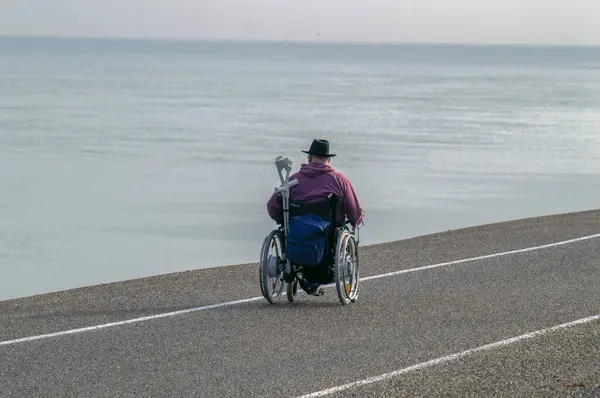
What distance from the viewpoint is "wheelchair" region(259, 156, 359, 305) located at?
35.8 ft

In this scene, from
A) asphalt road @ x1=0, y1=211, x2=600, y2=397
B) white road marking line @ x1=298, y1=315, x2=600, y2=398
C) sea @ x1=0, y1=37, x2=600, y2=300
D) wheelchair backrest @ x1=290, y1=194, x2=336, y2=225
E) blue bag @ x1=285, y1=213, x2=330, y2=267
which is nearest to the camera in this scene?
white road marking line @ x1=298, y1=315, x2=600, y2=398

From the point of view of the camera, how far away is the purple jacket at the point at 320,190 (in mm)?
11055

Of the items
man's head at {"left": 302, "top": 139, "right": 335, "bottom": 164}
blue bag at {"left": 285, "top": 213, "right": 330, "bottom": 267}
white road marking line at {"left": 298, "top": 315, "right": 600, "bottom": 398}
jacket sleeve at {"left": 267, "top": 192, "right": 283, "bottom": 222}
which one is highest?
man's head at {"left": 302, "top": 139, "right": 335, "bottom": 164}

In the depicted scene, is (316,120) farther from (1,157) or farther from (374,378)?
(374,378)

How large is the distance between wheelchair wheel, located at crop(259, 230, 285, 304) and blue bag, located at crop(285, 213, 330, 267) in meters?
0.16

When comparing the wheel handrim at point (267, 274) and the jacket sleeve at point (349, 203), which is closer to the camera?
the wheel handrim at point (267, 274)

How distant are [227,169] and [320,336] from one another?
2343 centimetres

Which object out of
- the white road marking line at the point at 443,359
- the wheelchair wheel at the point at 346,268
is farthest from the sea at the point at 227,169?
the white road marking line at the point at 443,359

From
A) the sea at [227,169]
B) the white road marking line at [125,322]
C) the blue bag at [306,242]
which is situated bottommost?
the sea at [227,169]

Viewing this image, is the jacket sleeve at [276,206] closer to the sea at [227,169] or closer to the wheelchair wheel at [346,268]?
the wheelchair wheel at [346,268]

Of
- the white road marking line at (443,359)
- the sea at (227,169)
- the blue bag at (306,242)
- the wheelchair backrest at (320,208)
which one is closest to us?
the white road marking line at (443,359)

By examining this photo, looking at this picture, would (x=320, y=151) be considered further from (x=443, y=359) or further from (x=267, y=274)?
(x=443, y=359)

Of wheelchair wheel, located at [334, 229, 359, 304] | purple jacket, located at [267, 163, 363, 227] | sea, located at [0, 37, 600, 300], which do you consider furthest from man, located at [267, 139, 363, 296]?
sea, located at [0, 37, 600, 300]

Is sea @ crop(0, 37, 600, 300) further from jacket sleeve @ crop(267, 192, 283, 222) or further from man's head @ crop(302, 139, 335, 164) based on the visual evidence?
man's head @ crop(302, 139, 335, 164)
